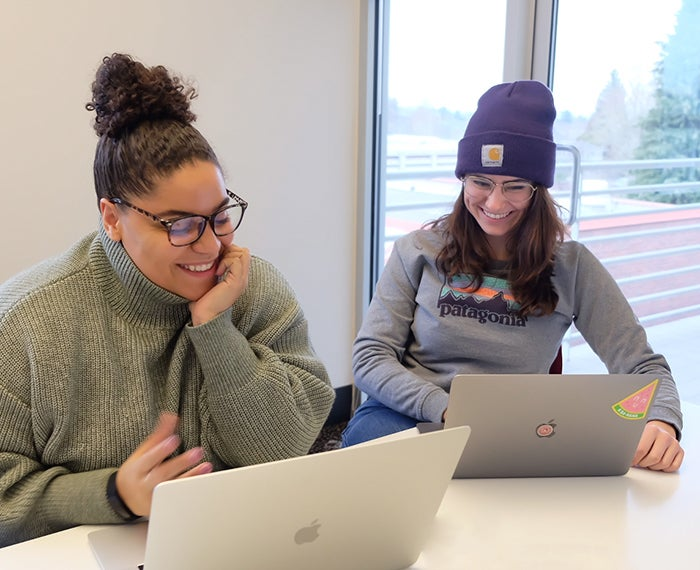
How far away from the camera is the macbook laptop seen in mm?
1129

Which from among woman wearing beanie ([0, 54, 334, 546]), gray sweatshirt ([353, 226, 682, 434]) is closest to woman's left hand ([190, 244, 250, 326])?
woman wearing beanie ([0, 54, 334, 546])

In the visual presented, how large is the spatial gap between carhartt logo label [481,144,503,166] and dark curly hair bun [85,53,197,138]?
742 mm

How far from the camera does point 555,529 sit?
1095mm

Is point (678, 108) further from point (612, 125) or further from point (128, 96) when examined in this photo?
point (128, 96)

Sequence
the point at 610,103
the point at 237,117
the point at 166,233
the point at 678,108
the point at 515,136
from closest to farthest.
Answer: the point at 166,233
the point at 515,136
the point at 678,108
the point at 610,103
the point at 237,117

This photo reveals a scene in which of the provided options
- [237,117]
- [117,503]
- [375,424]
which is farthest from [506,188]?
[237,117]

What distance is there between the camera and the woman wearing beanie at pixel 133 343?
3.57 ft

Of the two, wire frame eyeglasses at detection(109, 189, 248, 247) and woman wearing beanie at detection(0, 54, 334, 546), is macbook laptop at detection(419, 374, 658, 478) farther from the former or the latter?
wire frame eyeglasses at detection(109, 189, 248, 247)

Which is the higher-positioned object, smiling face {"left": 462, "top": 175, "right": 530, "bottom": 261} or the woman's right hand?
smiling face {"left": 462, "top": 175, "right": 530, "bottom": 261}

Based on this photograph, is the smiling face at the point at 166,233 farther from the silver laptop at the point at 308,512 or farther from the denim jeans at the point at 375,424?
the denim jeans at the point at 375,424

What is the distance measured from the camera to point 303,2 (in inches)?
107

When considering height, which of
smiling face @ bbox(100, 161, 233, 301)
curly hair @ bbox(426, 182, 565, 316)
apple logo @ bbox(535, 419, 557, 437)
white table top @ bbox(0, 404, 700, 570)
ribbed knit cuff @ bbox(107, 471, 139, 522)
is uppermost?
smiling face @ bbox(100, 161, 233, 301)

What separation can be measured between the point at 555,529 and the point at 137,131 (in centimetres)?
92

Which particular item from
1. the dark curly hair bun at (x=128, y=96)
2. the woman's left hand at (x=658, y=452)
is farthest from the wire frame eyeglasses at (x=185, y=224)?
the woman's left hand at (x=658, y=452)
